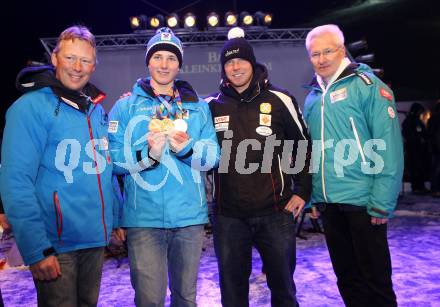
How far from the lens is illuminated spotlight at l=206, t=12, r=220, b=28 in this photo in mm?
8953

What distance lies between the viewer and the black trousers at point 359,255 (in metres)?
2.75

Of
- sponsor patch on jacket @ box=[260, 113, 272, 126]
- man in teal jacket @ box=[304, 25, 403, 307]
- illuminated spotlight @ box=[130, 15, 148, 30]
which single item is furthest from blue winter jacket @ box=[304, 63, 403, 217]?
illuminated spotlight @ box=[130, 15, 148, 30]

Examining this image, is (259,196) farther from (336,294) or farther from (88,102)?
(336,294)

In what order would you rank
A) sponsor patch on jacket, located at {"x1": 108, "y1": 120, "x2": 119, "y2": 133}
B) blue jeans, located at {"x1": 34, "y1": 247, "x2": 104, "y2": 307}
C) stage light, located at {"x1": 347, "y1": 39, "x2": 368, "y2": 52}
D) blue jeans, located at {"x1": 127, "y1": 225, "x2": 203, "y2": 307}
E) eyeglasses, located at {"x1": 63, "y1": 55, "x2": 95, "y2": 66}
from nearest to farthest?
1. blue jeans, located at {"x1": 34, "y1": 247, "x2": 104, "y2": 307}
2. eyeglasses, located at {"x1": 63, "y1": 55, "x2": 95, "y2": 66}
3. blue jeans, located at {"x1": 127, "y1": 225, "x2": 203, "y2": 307}
4. sponsor patch on jacket, located at {"x1": 108, "y1": 120, "x2": 119, "y2": 133}
5. stage light, located at {"x1": 347, "y1": 39, "x2": 368, "y2": 52}

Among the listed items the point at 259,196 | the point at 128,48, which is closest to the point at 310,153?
the point at 259,196

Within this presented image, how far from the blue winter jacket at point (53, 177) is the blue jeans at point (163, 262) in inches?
9.4

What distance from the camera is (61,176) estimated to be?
2.17 m

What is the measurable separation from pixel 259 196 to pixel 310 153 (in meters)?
0.55

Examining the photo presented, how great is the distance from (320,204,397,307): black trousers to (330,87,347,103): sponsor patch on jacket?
0.78 m

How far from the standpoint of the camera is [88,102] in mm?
2375

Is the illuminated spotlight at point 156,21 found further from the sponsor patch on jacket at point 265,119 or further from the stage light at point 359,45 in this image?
the sponsor patch on jacket at point 265,119

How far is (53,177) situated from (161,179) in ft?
2.12

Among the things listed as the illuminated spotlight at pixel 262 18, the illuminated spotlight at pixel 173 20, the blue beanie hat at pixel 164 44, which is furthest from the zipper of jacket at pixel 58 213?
the illuminated spotlight at pixel 262 18

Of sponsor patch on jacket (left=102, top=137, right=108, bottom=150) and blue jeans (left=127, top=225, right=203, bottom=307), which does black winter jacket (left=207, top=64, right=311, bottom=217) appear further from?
sponsor patch on jacket (left=102, top=137, right=108, bottom=150)
